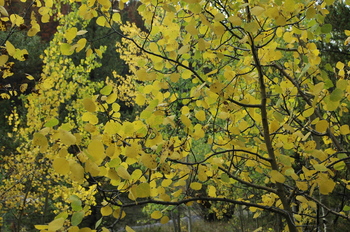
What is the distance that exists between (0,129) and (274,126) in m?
11.4

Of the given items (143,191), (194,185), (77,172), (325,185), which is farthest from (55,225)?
(325,185)

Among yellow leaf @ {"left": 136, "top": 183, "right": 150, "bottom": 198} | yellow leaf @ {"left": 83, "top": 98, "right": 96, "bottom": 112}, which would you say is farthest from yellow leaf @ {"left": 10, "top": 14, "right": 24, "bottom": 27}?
yellow leaf @ {"left": 136, "top": 183, "right": 150, "bottom": 198}

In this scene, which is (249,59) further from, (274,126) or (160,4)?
(160,4)

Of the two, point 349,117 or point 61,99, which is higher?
point 61,99

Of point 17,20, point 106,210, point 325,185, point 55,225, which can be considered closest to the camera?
point 55,225

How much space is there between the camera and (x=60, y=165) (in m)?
0.82

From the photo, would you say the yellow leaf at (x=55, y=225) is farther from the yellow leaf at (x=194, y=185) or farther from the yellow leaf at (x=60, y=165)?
the yellow leaf at (x=194, y=185)

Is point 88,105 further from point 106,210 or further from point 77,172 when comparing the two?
point 106,210

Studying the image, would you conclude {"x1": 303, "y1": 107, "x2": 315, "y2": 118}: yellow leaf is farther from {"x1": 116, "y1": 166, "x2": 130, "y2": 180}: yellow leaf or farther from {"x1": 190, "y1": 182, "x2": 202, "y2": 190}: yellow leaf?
{"x1": 116, "y1": 166, "x2": 130, "y2": 180}: yellow leaf

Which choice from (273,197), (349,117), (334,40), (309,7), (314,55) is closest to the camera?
(309,7)

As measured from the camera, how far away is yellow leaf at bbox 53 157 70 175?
32.0 inches

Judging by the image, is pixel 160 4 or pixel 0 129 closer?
pixel 160 4

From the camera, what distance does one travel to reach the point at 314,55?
1443mm

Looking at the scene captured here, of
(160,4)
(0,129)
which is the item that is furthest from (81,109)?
(0,129)
